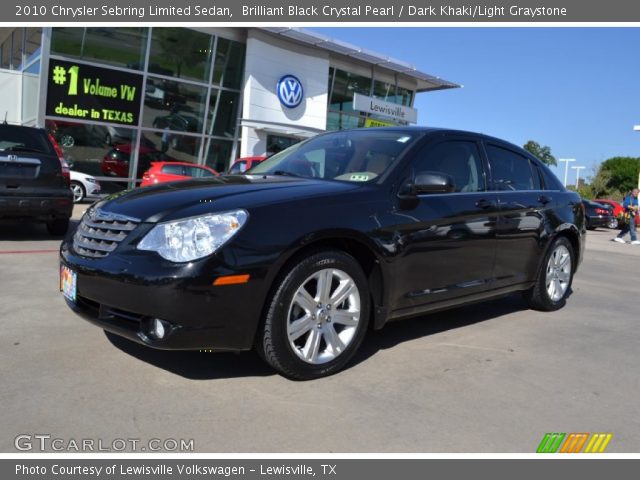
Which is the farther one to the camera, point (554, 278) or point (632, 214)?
point (632, 214)

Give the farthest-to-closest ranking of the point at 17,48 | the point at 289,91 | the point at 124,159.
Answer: the point at 289,91, the point at 17,48, the point at 124,159

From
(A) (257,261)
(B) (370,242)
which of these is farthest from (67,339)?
(B) (370,242)

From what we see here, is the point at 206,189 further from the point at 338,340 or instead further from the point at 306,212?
the point at 338,340

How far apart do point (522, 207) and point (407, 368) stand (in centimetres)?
201

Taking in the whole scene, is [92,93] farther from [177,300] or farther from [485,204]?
[177,300]

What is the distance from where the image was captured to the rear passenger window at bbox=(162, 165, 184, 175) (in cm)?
1575

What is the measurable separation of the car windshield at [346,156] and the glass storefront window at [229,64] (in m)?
17.6

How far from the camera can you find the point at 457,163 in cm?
457

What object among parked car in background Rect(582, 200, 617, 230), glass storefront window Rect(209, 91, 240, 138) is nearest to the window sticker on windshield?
glass storefront window Rect(209, 91, 240, 138)

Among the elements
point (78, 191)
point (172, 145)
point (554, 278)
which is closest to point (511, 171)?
point (554, 278)

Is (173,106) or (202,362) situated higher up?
(173,106)

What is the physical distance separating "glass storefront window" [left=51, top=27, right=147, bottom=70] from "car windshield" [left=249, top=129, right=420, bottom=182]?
49.4 feet

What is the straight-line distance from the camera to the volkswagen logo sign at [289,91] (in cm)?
2219

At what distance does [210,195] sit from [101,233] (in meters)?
0.68
